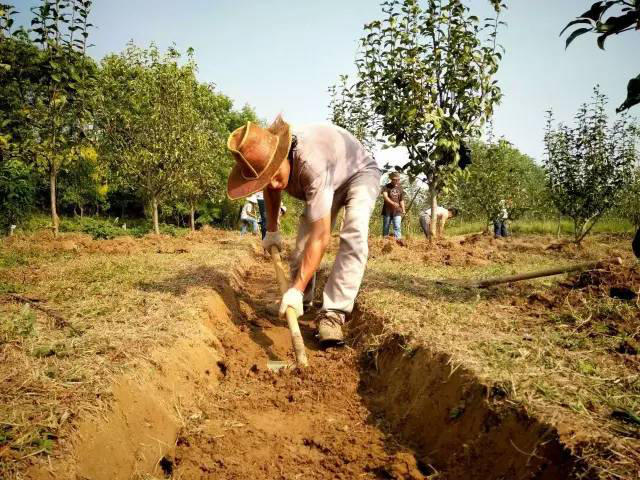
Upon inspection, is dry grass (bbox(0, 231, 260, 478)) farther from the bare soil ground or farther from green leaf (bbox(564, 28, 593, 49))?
green leaf (bbox(564, 28, 593, 49))

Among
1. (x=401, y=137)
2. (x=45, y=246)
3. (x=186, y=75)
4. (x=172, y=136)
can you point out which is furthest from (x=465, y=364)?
(x=186, y=75)

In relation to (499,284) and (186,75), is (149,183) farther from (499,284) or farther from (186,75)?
(499,284)

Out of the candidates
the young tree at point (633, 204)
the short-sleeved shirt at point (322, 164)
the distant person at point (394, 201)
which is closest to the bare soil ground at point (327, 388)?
the short-sleeved shirt at point (322, 164)

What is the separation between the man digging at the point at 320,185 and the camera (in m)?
3.43

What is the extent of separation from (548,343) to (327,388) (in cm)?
149

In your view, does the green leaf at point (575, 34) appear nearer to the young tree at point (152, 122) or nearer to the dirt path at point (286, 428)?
the dirt path at point (286, 428)

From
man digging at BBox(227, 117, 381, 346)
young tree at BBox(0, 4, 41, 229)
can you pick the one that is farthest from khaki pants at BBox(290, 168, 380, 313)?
young tree at BBox(0, 4, 41, 229)

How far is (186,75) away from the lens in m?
12.6

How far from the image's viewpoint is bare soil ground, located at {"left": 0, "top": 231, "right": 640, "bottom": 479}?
1.75m

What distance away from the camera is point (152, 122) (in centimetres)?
1193

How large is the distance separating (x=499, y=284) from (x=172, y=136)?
10046 mm

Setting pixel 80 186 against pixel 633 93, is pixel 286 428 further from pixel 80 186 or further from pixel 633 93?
pixel 80 186


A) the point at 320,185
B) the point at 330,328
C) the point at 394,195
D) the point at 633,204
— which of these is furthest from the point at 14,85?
the point at 633,204

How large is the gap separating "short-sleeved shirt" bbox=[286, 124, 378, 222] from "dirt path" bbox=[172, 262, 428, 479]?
4.20ft
